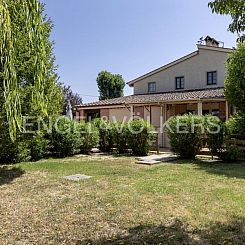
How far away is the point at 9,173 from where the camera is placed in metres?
10.4

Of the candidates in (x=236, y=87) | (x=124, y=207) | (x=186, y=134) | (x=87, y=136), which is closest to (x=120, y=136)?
(x=87, y=136)

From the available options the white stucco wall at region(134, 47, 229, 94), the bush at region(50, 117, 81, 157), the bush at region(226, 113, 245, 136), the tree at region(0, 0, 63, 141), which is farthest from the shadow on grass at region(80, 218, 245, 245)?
the white stucco wall at region(134, 47, 229, 94)

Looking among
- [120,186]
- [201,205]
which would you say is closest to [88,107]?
[120,186]

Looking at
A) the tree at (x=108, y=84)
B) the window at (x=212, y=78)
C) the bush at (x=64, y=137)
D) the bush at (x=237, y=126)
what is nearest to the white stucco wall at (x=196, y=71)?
the window at (x=212, y=78)

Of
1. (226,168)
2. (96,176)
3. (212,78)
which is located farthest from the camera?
(212,78)

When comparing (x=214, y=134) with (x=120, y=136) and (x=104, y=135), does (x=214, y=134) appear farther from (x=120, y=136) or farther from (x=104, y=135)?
(x=104, y=135)

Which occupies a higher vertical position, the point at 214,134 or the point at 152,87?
the point at 152,87

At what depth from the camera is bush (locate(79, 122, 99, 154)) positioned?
16391mm

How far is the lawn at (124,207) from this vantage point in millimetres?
4750

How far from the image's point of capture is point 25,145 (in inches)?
514

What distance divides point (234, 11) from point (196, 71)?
21.2m

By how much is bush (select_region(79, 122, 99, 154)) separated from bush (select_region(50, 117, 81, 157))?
74 centimetres

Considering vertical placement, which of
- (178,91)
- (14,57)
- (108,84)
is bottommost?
(14,57)

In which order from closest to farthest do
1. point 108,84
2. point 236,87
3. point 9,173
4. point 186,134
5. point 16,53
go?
point 16,53, point 9,173, point 186,134, point 236,87, point 108,84
